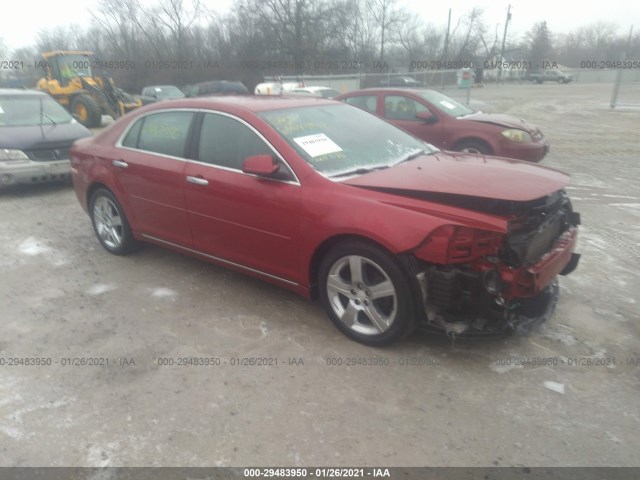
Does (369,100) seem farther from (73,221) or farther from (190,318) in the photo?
(190,318)

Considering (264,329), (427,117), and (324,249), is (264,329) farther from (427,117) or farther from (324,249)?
(427,117)

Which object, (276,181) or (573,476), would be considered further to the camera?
(276,181)

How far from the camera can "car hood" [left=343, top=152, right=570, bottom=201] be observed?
2.96 m

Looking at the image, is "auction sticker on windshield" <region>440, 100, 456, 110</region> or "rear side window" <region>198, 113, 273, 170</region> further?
"auction sticker on windshield" <region>440, 100, 456, 110</region>

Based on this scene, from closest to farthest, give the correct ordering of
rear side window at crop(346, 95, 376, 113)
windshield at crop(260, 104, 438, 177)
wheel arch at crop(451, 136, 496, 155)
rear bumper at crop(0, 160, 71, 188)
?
windshield at crop(260, 104, 438, 177) < rear bumper at crop(0, 160, 71, 188) < wheel arch at crop(451, 136, 496, 155) < rear side window at crop(346, 95, 376, 113)

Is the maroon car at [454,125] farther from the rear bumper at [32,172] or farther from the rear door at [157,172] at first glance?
the rear bumper at [32,172]

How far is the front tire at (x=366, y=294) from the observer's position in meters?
2.99

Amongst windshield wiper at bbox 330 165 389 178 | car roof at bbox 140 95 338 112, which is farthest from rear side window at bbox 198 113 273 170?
windshield wiper at bbox 330 165 389 178

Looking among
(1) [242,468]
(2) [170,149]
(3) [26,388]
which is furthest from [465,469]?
(2) [170,149]

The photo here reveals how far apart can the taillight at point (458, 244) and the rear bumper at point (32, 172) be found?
6635mm

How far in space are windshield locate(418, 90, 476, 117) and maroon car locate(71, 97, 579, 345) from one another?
169 inches

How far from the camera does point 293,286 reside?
3551 millimetres

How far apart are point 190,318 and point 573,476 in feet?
8.75

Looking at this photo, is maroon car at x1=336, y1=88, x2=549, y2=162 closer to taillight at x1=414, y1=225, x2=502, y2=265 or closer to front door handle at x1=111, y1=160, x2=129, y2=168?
front door handle at x1=111, y1=160, x2=129, y2=168
